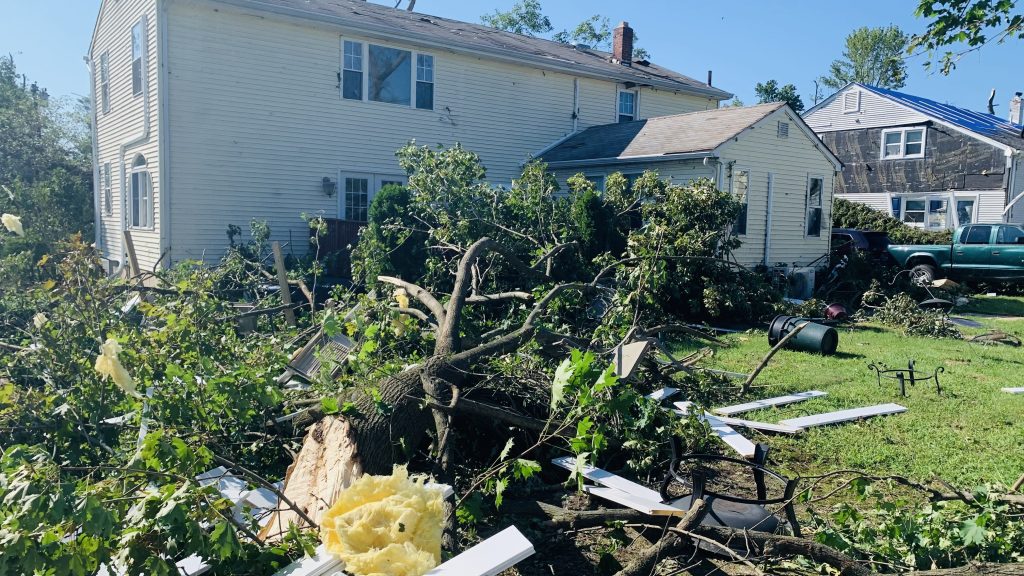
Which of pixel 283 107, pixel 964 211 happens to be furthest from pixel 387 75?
pixel 964 211

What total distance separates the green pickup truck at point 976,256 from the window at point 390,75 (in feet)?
40.2

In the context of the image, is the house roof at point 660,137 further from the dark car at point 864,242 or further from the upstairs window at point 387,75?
the dark car at point 864,242

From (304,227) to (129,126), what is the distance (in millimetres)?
4335

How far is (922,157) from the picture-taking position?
1037 inches

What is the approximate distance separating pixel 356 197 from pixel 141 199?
14.1 ft

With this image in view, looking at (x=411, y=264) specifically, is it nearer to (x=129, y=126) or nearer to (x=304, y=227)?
(x=304, y=227)

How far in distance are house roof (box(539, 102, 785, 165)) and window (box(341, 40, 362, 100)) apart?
4.33m

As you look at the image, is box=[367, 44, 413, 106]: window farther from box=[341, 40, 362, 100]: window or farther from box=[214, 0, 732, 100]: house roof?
box=[214, 0, 732, 100]: house roof

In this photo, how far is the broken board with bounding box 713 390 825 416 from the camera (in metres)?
6.58

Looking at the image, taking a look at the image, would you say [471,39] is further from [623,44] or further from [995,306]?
[995,306]

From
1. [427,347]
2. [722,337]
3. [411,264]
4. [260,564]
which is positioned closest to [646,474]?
[427,347]

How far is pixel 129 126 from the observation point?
1565cm

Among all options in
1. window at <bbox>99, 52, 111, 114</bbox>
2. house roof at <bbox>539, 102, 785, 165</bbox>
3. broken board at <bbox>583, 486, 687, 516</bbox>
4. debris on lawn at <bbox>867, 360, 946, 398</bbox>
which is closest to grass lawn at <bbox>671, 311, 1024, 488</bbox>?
debris on lawn at <bbox>867, 360, 946, 398</bbox>

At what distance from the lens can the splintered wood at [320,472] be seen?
350 centimetres
